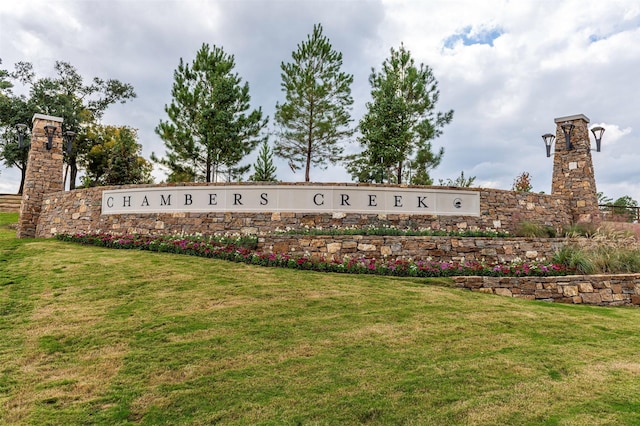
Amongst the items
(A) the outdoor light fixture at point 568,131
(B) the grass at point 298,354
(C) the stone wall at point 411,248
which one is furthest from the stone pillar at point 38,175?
(A) the outdoor light fixture at point 568,131

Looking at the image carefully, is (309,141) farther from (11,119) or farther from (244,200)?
(11,119)

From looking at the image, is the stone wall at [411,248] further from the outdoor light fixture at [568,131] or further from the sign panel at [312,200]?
the outdoor light fixture at [568,131]

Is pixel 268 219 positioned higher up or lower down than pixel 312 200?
lower down

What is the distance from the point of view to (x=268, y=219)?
11078 millimetres

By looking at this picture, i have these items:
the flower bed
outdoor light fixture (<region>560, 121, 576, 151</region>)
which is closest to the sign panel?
the flower bed

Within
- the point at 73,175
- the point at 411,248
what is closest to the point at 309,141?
the point at 411,248

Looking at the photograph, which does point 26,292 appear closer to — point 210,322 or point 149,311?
point 149,311

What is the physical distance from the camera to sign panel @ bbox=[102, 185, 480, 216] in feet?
36.4

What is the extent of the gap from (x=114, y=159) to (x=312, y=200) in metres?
17.8

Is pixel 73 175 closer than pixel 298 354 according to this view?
No

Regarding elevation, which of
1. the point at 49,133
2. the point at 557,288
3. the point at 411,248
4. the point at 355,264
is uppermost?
the point at 49,133

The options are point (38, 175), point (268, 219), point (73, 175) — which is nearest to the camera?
point (268, 219)

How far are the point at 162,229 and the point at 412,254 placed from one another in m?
7.47

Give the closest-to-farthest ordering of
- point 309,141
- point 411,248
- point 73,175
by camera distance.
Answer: point 411,248 < point 309,141 < point 73,175
